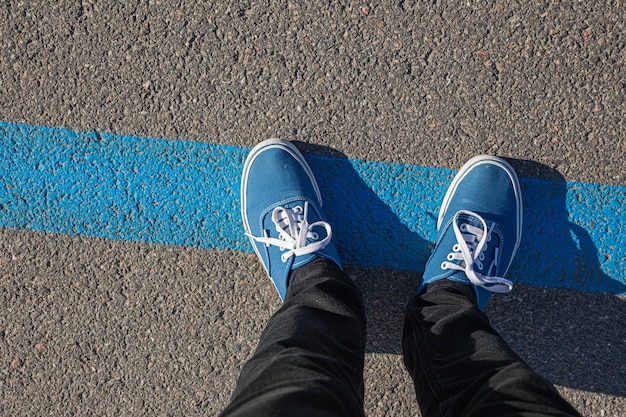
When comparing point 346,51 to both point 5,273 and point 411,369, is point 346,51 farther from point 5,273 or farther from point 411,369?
point 5,273

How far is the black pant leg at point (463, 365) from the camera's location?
137 centimetres

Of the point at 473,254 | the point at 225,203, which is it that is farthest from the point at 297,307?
the point at 473,254

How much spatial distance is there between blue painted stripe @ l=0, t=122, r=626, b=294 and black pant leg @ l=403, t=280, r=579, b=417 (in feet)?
0.98

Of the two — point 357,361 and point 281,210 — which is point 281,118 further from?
point 357,361

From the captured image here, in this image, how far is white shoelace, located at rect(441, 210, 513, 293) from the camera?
1.97 m

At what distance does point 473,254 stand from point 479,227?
13 cm

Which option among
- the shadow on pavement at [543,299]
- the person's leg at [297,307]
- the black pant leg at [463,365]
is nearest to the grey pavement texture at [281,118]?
the shadow on pavement at [543,299]

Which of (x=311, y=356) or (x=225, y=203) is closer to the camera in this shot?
(x=311, y=356)

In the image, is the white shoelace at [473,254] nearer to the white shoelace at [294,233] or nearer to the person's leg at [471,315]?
the person's leg at [471,315]

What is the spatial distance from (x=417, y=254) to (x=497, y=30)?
3.37ft

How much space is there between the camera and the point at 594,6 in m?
2.00

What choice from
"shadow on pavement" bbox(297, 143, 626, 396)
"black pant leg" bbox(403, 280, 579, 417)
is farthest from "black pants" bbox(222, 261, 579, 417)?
"shadow on pavement" bbox(297, 143, 626, 396)

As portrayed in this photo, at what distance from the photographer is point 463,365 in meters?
1.59

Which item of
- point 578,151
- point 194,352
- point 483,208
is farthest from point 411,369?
point 578,151
